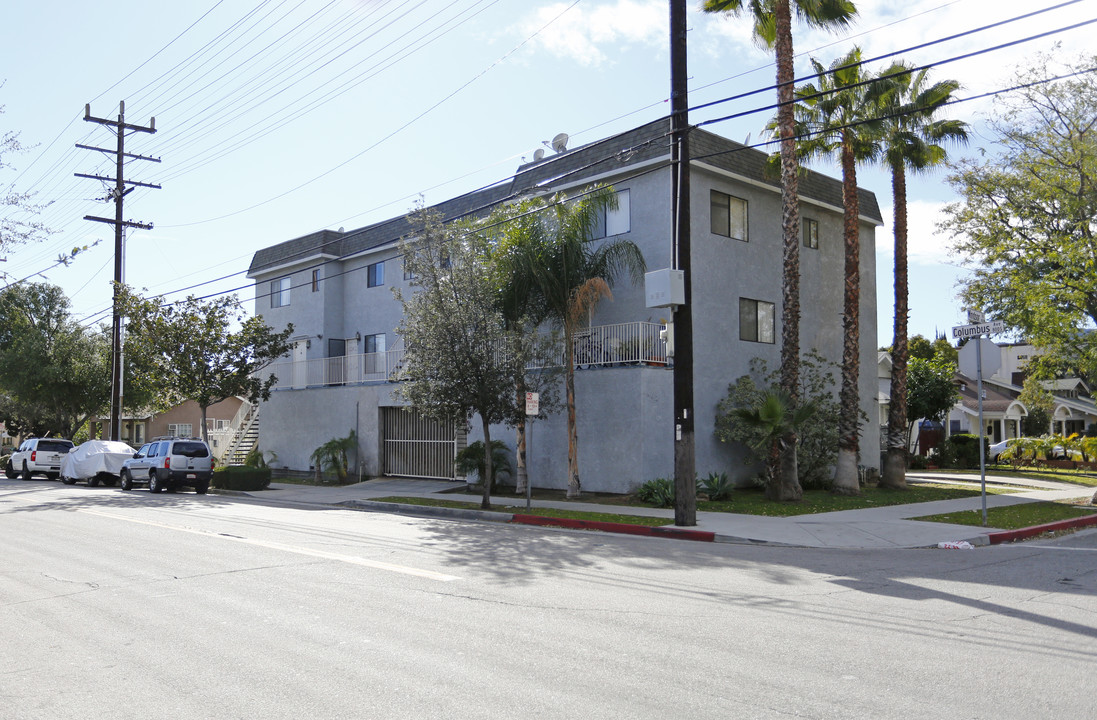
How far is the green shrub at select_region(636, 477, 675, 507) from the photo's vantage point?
17844 millimetres

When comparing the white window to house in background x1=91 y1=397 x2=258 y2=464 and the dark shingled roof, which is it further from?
the dark shingled roof

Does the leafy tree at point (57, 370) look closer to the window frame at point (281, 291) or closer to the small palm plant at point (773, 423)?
the window frame at point (281, 291)

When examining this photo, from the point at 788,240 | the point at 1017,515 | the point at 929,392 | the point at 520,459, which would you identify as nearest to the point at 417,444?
the point at 520,459

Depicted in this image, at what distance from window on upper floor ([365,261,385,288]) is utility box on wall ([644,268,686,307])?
56.5 feet

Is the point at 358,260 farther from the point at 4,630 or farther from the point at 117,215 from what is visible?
the point at 4,630

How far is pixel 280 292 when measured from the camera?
34156 mm

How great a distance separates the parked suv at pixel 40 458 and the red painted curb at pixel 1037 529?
3293 cm

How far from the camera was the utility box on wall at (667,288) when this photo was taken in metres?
14.5

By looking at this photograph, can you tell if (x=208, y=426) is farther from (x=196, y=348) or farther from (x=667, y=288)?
(x=667, y=288)

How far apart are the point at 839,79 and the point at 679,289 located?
11008 millimetres

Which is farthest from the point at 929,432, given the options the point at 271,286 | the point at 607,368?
the point at 271,286

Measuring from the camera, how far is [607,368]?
802 inches

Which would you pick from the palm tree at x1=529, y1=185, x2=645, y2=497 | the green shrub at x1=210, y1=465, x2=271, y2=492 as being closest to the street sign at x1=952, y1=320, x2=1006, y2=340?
the palm tree at x1=529, y1=185, x2=645, y2=497

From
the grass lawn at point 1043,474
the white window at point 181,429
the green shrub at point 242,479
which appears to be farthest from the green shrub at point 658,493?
the white window at point 181,429
